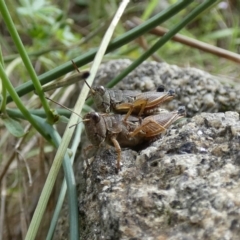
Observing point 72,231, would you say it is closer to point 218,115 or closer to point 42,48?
point 218,115

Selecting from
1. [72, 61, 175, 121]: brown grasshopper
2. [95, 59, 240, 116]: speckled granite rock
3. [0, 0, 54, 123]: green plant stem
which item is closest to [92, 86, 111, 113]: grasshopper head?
[72, 61, 175, 121]: brown grasshopper

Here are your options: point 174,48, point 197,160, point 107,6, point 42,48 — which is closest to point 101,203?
point 197,160

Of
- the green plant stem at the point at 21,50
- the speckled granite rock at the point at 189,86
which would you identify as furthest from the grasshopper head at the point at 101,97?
the speckled granite rock at the point at 189,86

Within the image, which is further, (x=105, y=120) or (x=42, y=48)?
(x=42, y=48)

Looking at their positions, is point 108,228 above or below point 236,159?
below

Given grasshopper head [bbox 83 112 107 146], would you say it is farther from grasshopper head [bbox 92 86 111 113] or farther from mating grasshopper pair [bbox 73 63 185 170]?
grasshopper head [bbox 92 86 111 113]

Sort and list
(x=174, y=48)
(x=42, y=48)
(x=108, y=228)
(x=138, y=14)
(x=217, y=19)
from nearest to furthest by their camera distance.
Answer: (x=108, y=228) < (x=42, y=48) < (x=174, y=48) < (x=217, y=19) < (x=138, y=14)

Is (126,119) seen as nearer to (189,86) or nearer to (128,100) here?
(128,100)

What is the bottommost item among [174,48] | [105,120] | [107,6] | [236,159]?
[236,159]
